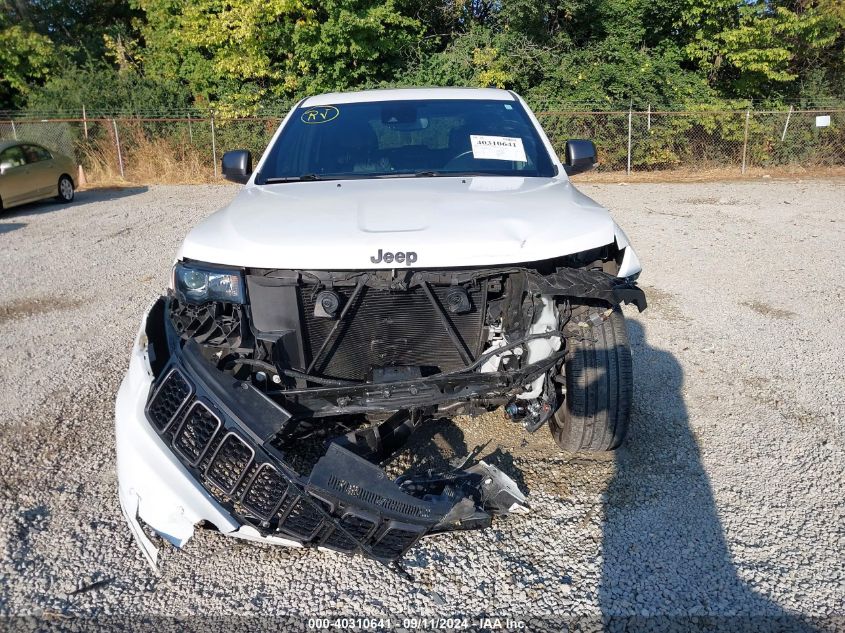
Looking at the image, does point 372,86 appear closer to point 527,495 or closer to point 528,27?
point 528,27

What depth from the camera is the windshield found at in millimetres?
3844

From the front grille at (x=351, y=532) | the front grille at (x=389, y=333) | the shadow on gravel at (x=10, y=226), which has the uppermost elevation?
the front grille at (x=389, y=333)

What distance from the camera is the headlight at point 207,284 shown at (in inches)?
106

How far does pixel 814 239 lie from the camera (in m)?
9.33

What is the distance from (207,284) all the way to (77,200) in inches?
562

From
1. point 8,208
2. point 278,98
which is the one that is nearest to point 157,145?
point 278,98

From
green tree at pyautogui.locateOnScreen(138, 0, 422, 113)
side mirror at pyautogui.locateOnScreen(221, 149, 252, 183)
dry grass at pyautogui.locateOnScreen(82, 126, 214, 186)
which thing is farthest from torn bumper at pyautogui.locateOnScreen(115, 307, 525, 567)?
green tree at pyautogui.locateOnScreen(138, 0, 422, 113)

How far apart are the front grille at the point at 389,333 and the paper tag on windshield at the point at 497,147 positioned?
136cm

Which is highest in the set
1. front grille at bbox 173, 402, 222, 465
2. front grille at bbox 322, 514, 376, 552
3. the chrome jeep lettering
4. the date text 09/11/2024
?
the chrome jeep lettering

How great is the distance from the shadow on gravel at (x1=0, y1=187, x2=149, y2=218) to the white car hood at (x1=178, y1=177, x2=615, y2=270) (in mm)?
12179

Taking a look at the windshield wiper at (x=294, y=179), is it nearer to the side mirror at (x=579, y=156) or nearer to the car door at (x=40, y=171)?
the side mirror at (x=579, y=156)

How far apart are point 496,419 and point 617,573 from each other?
1.40 m

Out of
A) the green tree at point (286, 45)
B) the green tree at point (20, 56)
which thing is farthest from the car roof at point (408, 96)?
the green tree at point (20, 56)

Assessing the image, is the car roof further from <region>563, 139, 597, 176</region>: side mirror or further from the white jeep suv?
the white jeep suv
